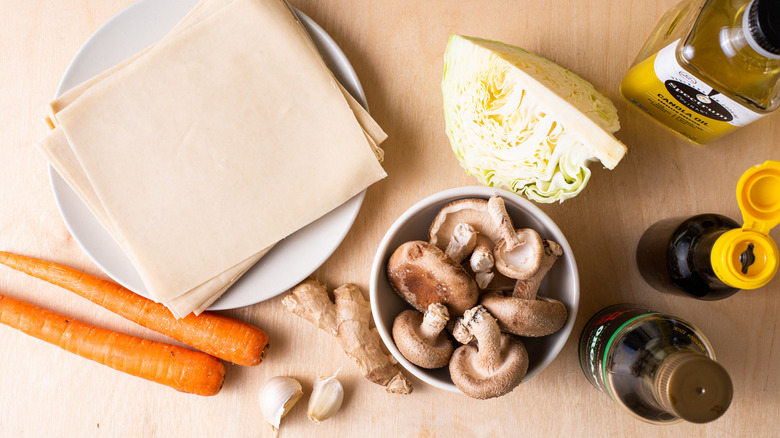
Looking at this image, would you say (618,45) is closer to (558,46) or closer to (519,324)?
(558,46)

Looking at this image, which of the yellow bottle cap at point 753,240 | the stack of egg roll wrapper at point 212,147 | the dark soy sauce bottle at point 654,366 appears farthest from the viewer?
the stack of egg roll wrapper at point 212,147

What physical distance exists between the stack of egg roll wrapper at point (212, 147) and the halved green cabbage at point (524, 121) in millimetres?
173

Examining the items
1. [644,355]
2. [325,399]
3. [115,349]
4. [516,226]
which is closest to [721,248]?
[644,355]

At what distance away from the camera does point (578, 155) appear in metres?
0.74

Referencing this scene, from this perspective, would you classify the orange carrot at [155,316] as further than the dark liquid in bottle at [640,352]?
Yes

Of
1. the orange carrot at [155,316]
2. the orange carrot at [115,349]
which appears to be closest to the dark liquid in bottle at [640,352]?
the orange carrot at [155,316]

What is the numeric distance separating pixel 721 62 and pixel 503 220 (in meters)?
0.36

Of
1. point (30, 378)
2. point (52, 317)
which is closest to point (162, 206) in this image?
point (52, 317)

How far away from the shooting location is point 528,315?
2.37ft

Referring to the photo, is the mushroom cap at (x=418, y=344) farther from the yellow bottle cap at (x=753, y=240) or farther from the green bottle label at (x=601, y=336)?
the yellow bottle cap at (x=753, y=240)

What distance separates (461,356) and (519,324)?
107mm

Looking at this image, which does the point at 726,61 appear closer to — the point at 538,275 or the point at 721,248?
the point at 721,248

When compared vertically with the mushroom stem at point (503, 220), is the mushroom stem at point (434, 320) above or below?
below

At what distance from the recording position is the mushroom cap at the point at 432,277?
0.75 m
